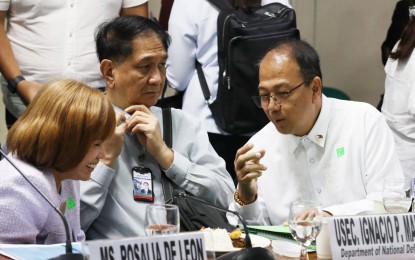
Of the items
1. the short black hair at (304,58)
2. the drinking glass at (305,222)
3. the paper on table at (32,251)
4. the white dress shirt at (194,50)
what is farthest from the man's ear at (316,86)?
the paper on table at (32,251)

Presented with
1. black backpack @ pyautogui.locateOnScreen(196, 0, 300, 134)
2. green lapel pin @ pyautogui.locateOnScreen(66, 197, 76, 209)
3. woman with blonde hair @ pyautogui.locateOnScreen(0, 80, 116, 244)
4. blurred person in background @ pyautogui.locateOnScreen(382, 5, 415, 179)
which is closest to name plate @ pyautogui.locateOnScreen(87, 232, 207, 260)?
woman with blonde hair @ pyautogui.locateOnScreen(0, 80, 116, 244)

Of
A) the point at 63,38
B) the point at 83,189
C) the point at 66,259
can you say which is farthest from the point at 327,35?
the point at 66,259

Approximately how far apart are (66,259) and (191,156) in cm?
130

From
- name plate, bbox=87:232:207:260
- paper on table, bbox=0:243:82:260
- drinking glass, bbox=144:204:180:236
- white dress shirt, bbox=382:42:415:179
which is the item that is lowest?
white dress shirt, bbox=382:42:415:179

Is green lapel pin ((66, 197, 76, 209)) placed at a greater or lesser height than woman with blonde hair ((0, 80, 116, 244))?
lesser

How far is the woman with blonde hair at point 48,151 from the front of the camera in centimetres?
259

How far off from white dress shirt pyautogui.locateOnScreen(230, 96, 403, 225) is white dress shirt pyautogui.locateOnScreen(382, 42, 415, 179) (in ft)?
3.13

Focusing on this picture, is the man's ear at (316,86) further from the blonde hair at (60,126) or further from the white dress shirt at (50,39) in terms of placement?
the white dress shirt at (50,39)

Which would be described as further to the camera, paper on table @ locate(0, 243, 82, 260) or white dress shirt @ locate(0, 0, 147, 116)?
white dress shirt @ locate(0, 0, 147, 116)

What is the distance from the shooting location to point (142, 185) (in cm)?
325

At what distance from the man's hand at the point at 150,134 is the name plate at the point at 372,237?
967mm

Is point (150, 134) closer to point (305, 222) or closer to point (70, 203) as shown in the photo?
point (70, 203)

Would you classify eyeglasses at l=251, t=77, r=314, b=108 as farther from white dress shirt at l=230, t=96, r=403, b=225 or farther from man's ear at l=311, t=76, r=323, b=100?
white dress shirt at l=230, t=96, r=403, b=225

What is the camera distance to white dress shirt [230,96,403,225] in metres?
3.35
